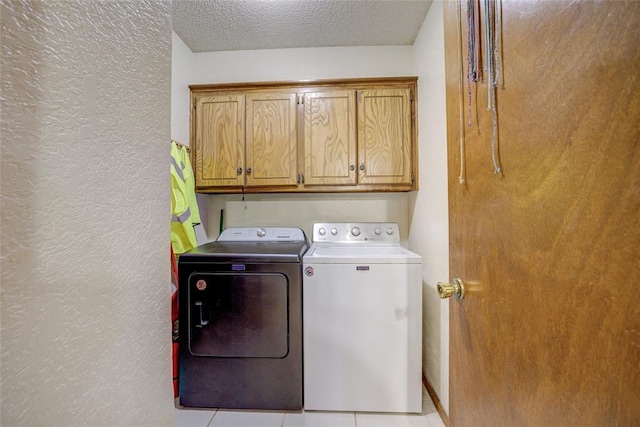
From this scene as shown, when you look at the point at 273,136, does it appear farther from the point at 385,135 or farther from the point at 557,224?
the point at 557,224

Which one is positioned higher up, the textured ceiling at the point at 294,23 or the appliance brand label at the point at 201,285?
the textured ceiling at the point at 294,23

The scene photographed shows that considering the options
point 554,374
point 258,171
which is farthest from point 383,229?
point 554,374

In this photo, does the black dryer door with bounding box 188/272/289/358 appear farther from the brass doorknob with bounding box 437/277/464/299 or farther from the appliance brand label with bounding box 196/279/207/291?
the brass doorknob with bounding box 437/277/464/299

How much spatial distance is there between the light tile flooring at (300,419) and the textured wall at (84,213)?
118 cm

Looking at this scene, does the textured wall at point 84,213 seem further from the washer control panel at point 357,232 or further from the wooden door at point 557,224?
A: the washer control panel at point 357,232

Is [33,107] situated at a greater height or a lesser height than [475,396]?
greater

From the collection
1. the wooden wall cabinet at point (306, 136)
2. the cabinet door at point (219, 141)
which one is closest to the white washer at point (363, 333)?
the wooden wall cabinet at point (306, 136)

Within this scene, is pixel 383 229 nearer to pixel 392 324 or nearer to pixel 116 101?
pixel 392 324

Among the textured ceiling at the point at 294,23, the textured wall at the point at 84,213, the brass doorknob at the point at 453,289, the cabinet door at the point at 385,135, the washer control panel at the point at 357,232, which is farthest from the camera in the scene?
the washer control panel at the point at 357,232

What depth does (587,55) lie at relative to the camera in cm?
43

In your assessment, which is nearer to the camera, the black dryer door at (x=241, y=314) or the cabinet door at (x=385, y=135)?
the black dryer door at (x=241, y=314)

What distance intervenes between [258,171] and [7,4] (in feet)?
6.11

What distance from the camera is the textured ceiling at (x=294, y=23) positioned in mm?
1873

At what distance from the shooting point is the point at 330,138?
2172mm
